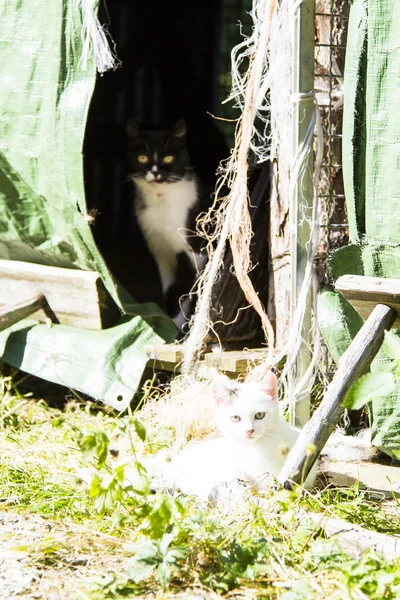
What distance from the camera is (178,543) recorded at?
2473 millimetres

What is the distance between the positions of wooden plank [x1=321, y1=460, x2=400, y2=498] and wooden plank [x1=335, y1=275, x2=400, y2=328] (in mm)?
729

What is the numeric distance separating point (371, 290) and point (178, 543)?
1111 millimetres

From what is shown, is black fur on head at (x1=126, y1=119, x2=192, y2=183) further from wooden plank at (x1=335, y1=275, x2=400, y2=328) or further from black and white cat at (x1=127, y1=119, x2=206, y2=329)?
wooden plank at (x1=335, y1=275, x2=400, y2=328)

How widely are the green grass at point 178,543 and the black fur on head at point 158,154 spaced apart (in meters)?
2.73

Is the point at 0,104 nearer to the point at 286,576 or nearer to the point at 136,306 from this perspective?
the point at 136,306

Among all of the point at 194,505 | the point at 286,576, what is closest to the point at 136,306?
the point at 194,505

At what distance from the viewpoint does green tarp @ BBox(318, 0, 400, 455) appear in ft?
10.3

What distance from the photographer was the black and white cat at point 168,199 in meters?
5.54

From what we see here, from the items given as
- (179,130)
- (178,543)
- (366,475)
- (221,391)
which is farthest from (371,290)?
(179,130)

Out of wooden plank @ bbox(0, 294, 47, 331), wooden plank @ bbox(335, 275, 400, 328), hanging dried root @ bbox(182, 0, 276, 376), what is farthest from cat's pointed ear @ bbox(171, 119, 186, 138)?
wooden plank @ bbox(335, 275, 400, 328)

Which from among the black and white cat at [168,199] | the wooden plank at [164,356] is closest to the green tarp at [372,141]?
the wooden plank at [164,356]

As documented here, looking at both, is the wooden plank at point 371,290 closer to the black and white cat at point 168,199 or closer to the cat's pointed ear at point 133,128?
the black and white cat at point 168,199

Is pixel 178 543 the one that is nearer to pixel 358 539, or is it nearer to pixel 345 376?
pixel 358 539

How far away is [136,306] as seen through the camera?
5.03 meters
